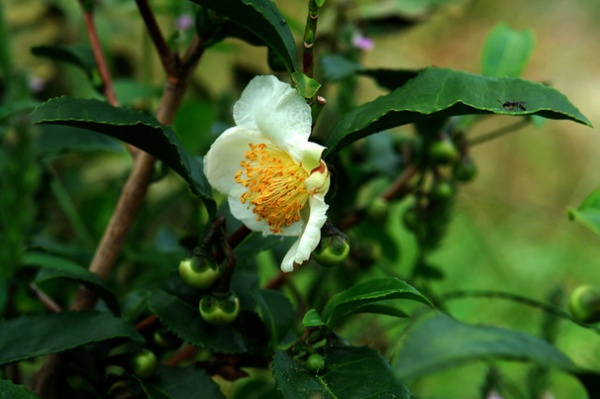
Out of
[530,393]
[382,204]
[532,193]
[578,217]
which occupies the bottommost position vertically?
[532,193]

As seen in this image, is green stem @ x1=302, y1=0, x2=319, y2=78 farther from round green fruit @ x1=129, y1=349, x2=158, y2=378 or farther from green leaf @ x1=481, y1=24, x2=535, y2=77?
green leaf @ x1=481, y1=24, x2=535, y2=77

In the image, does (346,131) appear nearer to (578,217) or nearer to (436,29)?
(578,217)

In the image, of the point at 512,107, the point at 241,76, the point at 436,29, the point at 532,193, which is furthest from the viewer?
the point at 436,29

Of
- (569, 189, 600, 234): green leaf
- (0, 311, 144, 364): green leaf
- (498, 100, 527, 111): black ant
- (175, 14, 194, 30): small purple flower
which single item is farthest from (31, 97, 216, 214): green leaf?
(175, 14, 194, 30): small purple flower

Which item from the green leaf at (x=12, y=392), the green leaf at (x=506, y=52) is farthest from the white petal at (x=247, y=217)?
the green leaf at (x=506, y=52)

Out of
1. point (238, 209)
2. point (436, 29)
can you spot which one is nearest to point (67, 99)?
point (238, 209)

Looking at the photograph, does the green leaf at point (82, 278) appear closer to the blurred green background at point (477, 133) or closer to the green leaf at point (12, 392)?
the green leaf at point (12, 392)
